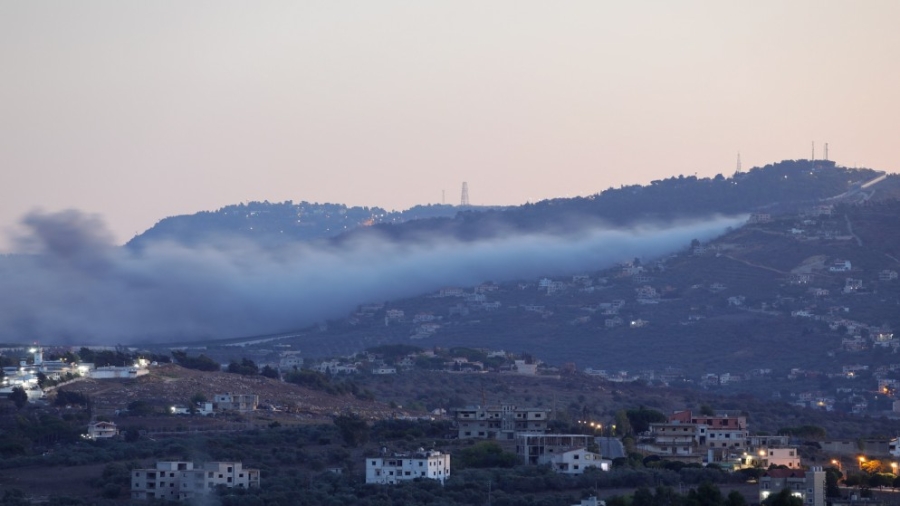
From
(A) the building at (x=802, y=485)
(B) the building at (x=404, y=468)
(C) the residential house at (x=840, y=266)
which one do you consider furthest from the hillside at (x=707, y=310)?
(A) the building at (x=802, y=485)

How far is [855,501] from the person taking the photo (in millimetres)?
47750

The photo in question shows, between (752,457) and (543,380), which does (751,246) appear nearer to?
(543,380)

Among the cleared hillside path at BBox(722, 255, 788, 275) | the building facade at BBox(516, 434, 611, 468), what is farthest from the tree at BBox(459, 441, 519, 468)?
the cleared hillside path at BBox(722, 255, 788, 275)

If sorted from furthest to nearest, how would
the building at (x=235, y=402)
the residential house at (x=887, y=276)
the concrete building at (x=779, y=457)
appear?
the residential house at (x=887, y=276)
the building at (x=235, y=402)
the concrete building at (x=779, y=457)

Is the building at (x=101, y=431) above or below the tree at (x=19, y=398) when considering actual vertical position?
below

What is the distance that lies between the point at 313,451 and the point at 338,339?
6969cm

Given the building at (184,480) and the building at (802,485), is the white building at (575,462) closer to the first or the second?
the building at (802,485)

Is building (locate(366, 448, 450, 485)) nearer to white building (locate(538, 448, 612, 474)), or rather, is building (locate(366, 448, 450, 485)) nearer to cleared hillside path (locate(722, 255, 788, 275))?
white building (locate(538, 448, 612, 474))

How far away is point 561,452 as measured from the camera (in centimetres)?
5522

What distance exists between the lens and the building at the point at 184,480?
4997 centimetres

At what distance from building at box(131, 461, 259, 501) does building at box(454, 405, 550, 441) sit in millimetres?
10967

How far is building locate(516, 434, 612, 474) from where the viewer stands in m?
54.0

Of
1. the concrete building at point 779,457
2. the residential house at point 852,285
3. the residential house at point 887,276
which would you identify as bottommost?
the concrete building at point 779,457

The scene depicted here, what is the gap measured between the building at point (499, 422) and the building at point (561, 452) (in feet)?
7.01
